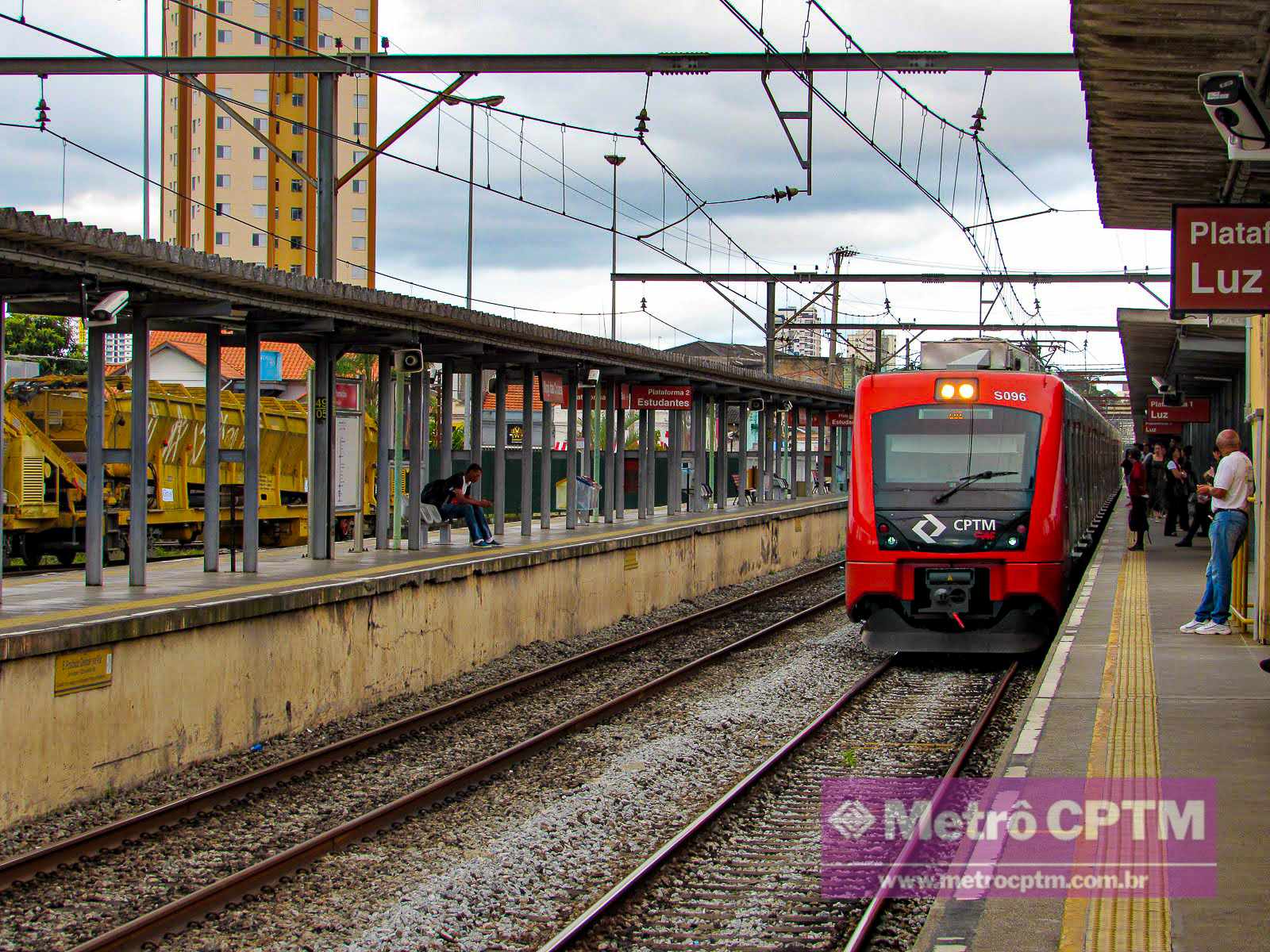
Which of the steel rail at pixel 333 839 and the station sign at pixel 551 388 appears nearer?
the steel rail at pixel 333 839

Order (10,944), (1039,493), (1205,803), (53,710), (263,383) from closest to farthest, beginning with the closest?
(10,944)
(1205,803)
(53,710)
(1039,493)
(263,383)

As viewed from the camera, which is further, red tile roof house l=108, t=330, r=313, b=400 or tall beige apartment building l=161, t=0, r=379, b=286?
tall beige apartment building l=161, t=0, r=379, b=286

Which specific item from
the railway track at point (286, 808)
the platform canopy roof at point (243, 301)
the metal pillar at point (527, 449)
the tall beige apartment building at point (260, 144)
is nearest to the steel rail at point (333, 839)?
the railway track at point (286, 808)

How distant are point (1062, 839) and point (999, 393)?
8.48m

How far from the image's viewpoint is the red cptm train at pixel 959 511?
1346 cm

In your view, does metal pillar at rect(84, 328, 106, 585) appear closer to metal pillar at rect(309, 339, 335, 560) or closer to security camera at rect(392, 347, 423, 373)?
metal pillar at rect(309, 339, 335, 560)

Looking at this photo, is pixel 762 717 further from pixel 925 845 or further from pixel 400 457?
pixel 400 457

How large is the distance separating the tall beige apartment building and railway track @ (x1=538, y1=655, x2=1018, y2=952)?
63.8m

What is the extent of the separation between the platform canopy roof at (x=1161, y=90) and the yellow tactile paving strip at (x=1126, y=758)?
136 inches

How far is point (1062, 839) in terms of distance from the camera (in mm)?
6098

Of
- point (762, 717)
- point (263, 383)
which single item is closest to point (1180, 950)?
point (762, 717)

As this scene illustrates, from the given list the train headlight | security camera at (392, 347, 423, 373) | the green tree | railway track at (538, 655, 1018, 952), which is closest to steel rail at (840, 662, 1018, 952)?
railway track at (538, 655, 1018, 952)

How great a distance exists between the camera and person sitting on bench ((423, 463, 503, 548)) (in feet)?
58.9

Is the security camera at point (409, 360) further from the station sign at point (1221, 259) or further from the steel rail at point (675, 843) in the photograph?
the station sign at point (1221, 259)
